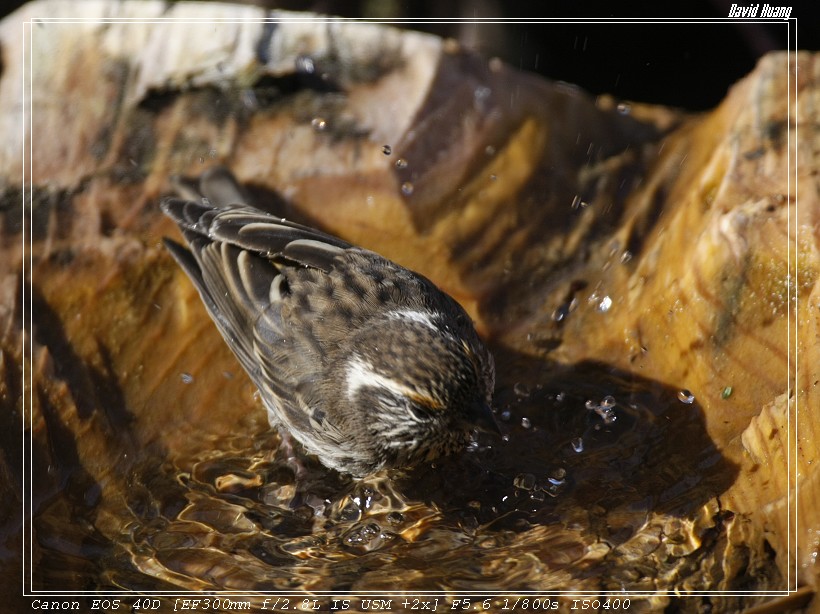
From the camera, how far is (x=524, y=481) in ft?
17.1

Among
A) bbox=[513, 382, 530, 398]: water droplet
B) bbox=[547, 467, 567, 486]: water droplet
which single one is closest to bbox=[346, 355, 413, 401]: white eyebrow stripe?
bbox=[547, 467, 567, 486]: water droplet

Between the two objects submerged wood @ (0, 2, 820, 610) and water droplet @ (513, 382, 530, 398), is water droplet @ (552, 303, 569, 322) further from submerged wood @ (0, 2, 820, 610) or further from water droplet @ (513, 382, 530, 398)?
water droplet @ (513, 382, 530, 398)

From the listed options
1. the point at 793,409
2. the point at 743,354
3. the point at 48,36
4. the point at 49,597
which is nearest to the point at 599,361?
the point at 743,354

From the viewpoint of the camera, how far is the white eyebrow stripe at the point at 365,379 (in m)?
4.82

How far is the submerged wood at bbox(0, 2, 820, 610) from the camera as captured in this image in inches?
185

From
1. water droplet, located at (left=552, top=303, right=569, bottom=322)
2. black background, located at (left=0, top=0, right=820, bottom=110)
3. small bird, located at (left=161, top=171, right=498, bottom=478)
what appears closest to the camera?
small bird, located at (left=161, top=171, right=498, bottom=478)

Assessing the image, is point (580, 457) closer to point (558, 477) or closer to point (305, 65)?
point (558, 477)

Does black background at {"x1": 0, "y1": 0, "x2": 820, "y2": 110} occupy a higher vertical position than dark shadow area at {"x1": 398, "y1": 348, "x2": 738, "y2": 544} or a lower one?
higher

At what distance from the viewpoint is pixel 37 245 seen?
5324 millimetres

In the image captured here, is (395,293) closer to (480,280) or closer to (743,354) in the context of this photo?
(480,280)

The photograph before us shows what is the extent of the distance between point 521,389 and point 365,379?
47.3 inches

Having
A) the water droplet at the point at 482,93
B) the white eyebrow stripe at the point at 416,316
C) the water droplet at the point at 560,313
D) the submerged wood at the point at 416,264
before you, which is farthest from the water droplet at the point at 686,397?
the water droplet at the point at 482,93

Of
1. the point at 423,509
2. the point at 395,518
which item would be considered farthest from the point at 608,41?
the point at 395,518

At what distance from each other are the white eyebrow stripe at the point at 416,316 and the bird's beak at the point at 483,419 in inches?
18.8
